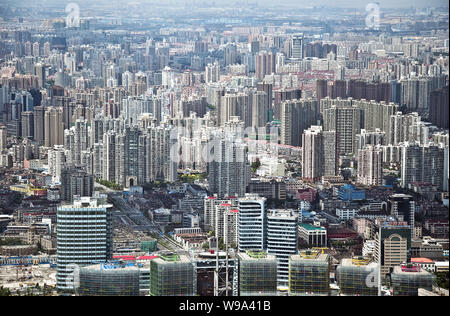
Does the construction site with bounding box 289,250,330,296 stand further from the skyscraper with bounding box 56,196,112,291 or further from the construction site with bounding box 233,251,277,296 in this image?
the skyscraper with bounding box 56,196,112,291

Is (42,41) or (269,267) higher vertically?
(42,41)

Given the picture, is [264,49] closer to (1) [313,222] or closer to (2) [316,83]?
(2) [316,83]

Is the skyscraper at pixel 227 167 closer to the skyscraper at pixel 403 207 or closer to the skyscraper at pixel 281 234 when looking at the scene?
the skyscraper at pixel 403 207

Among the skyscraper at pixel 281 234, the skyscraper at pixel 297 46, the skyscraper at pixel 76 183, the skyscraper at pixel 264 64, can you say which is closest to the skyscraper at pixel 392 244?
the skyscraper at pixel 281 234

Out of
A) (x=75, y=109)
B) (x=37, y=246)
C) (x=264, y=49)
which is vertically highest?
(x=264, y=49)

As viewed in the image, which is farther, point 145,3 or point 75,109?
point 75,109
